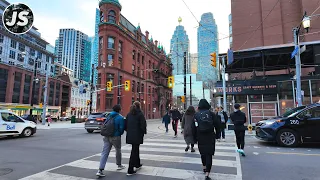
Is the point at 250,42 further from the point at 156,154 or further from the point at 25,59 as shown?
the point at 25,59

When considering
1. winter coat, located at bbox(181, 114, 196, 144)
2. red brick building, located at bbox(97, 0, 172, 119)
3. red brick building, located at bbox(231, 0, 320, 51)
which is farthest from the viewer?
red brick building, located at bbox(97, 0, 172, 119)

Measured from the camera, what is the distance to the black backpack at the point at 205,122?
192 inches

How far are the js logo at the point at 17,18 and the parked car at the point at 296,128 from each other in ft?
38.4

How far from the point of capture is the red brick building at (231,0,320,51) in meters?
28.0

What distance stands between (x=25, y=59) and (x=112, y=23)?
42.0 metres

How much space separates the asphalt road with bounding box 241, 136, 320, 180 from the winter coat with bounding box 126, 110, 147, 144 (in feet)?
9.00

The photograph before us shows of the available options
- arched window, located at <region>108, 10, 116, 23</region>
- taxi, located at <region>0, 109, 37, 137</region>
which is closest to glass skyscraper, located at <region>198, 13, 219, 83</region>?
taxi, located at <region>0, 109, 37, 137</region>

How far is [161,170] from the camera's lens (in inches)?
221

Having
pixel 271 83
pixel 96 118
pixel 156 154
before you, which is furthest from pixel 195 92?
pixel 156 154

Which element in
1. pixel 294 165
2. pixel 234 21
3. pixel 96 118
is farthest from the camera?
pixel 234 21

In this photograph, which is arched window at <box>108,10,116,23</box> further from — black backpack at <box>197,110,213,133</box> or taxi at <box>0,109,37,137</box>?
black backpack at <box>197,110,213,133</box>

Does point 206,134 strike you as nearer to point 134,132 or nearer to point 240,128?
point 134,132

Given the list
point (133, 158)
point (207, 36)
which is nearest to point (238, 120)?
point (133, 158)

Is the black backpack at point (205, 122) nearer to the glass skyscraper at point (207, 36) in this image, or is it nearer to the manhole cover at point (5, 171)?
the manhole cover at point (5, 171)
